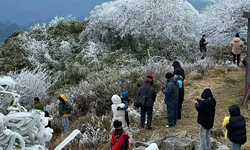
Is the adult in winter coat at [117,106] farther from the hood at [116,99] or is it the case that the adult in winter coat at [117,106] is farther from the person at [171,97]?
the person at [171,97]

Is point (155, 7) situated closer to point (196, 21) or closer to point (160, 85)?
point (196, 21)

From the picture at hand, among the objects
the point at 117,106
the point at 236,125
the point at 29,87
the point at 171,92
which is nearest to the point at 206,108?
the point at 236,125

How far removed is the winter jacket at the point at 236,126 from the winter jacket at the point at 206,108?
498mm

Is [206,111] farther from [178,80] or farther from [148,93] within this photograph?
[178,80]

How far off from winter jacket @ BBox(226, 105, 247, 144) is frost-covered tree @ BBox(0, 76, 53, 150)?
13.9 feet

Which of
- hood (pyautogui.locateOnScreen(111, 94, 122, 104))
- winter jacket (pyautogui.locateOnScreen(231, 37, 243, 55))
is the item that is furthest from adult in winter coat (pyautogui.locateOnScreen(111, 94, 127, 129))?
winter jacket (pyautogui.locateOnScreen(231, 37, 243, 55))

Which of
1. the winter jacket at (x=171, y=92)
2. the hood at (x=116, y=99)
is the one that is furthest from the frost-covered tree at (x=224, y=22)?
the hood at (x=116, y=99)

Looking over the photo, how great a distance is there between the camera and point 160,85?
1091 cm

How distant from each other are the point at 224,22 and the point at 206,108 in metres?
12.9

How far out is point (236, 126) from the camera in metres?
5.15

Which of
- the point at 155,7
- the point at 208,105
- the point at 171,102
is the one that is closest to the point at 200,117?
the point at 208,105

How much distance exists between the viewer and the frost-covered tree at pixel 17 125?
1.23 meters

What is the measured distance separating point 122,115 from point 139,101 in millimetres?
477

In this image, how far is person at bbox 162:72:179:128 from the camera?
7.02 m
